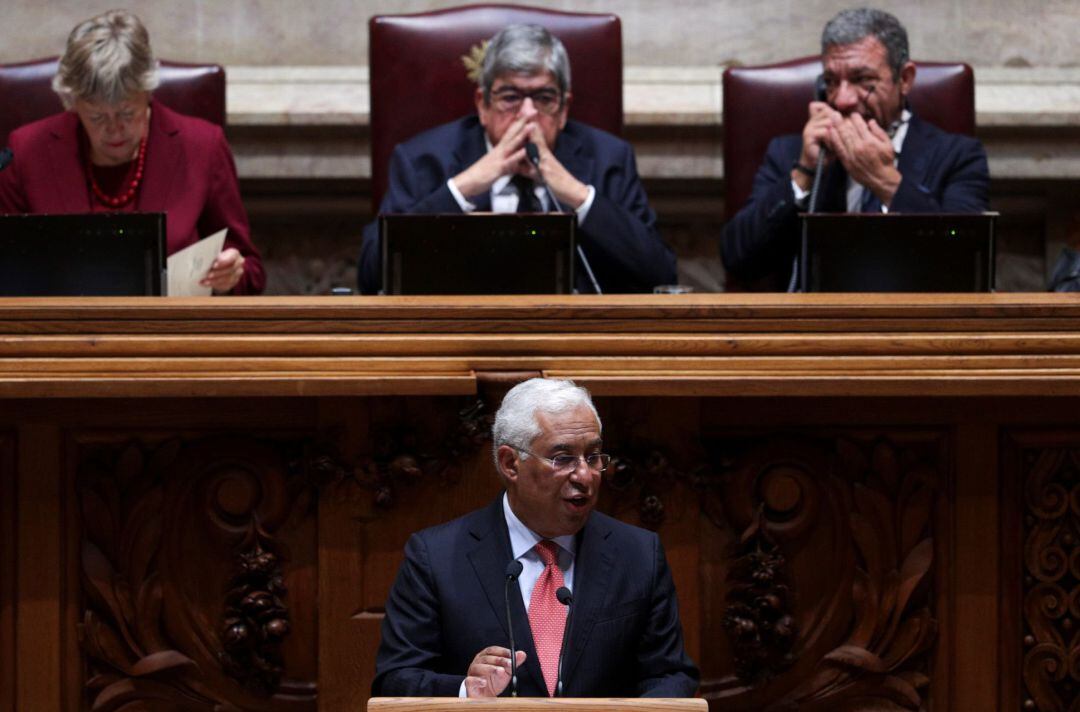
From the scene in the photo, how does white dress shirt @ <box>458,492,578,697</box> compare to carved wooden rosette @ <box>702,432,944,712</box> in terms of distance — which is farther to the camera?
carved wooden rosette @ <box>702,432,944,712</box>

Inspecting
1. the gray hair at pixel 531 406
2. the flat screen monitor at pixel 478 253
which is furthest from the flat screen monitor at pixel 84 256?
the gray hair at pixel 531 406

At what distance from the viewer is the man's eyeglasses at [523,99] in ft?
12.6

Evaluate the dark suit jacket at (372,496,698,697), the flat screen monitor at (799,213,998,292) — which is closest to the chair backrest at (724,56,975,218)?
the flat screen monitor at (799,213,998,292)

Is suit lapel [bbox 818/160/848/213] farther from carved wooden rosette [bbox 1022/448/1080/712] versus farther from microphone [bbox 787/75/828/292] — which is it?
carved wooden rosette [bbox 1022/448/1080/712]

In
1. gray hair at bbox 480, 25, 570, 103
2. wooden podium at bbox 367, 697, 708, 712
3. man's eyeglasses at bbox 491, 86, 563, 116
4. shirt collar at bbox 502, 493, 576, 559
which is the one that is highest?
gray hair at bbox 480, 25, 570, 103

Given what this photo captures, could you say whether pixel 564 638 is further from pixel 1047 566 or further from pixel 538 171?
pixel 538 171

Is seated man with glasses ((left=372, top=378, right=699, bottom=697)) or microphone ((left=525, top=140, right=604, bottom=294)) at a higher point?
microphone ((left=525, top=140, right=604, bottom=294))

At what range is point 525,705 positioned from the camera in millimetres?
2029

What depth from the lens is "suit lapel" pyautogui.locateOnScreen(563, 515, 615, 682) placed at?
7.49ft

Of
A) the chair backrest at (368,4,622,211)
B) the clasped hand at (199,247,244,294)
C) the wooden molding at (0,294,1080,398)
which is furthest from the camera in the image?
the chair backrest at (368,4,622,211)

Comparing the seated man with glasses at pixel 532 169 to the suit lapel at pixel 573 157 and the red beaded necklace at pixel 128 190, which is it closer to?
the suit lapel at pixel 573 157

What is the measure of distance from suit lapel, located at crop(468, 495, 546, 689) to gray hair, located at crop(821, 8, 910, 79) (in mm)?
2008

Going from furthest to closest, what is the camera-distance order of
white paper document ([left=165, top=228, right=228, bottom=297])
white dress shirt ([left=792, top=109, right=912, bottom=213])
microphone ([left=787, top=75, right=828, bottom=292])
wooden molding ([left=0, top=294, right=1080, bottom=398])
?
white dress shirt ([left=792, top=109, right=912, bottom=213]) → microphone ([left=787, top=75, right=828, bottom=292]) → white paper document ([left=165, top=228, right=228, bottom=297]) → wooden molding ([left=0, top=294, right=1080, bottom=398])

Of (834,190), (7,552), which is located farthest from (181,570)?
(834,190)
